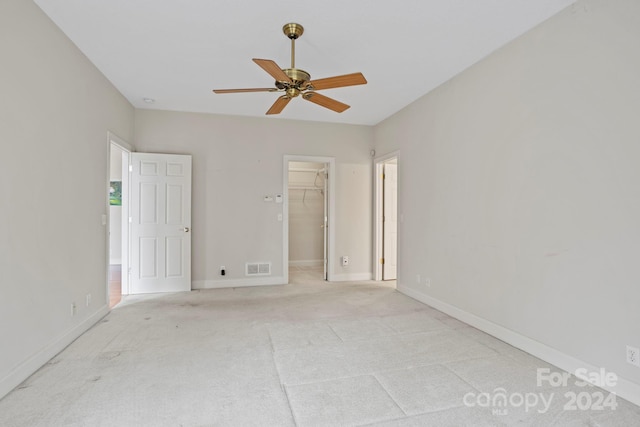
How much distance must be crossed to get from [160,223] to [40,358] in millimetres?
2545

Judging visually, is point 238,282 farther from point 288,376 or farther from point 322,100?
point 322,100

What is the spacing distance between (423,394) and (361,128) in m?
4.60

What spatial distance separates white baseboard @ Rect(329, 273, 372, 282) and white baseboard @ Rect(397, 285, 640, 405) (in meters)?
1.88

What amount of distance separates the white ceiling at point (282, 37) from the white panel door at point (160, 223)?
1.10m

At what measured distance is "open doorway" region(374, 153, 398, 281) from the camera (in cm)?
575

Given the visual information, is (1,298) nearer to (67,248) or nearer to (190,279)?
(67,248)

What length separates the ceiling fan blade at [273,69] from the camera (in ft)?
7.57

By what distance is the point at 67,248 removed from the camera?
118 inches

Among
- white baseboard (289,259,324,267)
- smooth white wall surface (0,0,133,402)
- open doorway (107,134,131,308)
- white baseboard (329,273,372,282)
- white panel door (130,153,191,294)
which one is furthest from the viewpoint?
white baseboard (289,259,324,267)

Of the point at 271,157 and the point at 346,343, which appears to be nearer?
the point at 346,343

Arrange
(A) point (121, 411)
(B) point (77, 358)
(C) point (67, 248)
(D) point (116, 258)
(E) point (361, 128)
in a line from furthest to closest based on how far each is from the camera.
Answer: (D) point (116, 258) < (E) point (361, 128) < (C) point (67, 248) < (B) point (77, 358) < (A) point (121, 411)

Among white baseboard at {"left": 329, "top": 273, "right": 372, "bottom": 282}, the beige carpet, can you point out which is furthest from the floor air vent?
the beige carpet

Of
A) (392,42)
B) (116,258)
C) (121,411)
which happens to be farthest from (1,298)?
(116,258)

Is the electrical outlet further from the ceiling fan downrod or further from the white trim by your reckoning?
the white trim
